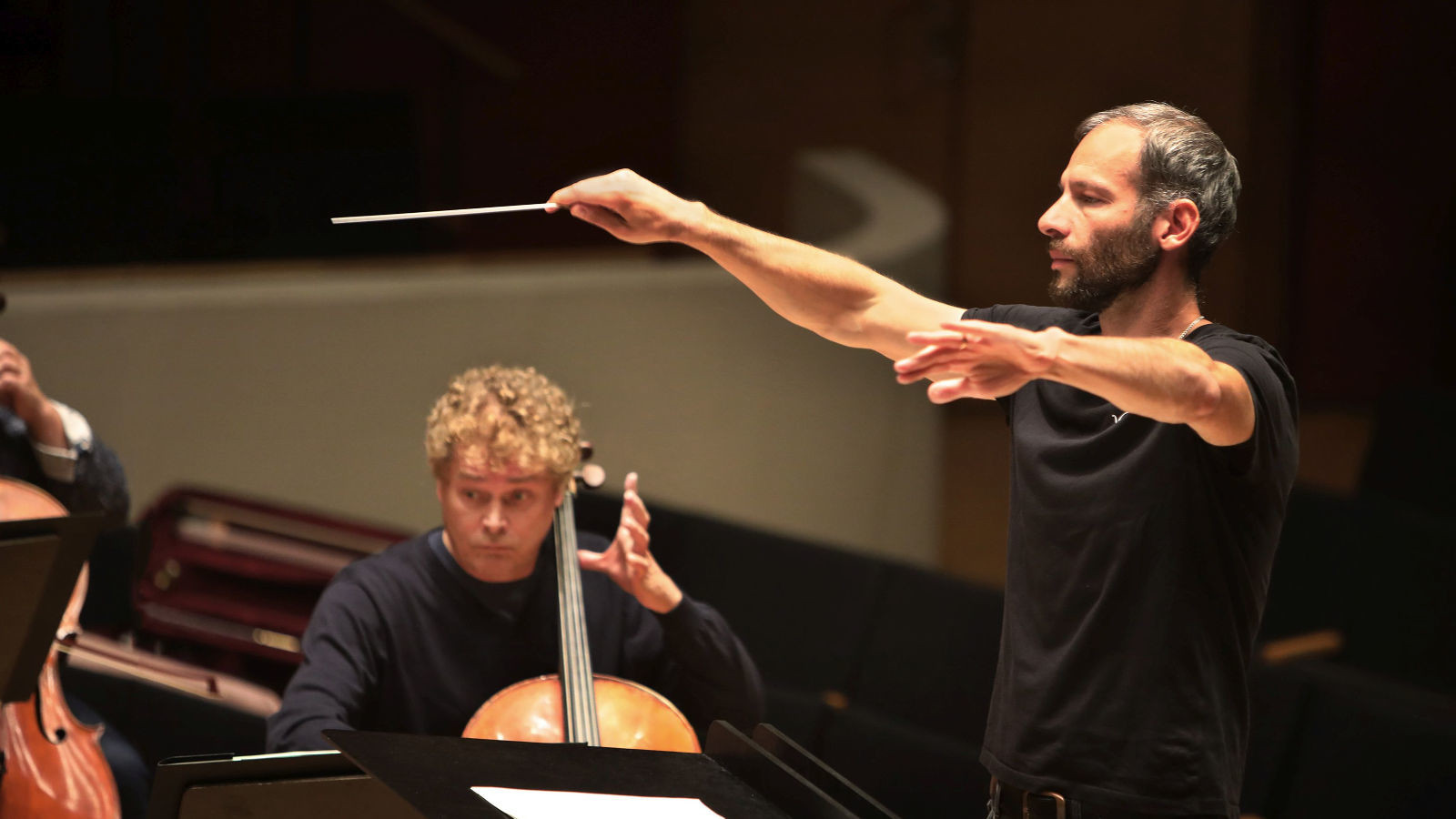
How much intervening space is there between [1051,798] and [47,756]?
1616 millimetres

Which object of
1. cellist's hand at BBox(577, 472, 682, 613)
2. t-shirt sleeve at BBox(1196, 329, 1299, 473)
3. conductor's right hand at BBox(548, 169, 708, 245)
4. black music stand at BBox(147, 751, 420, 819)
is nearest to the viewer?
t-shirt sleeve at BBox(1196, 329, 1299, 473)

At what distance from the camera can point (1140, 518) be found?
1.68 meters

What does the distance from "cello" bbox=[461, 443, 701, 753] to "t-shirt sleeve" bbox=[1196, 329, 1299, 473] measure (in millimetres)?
991

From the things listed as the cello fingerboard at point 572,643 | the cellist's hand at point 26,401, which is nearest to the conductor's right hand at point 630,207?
the cello fingerboard at point 572,643

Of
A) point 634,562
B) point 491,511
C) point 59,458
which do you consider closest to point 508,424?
point 491,511

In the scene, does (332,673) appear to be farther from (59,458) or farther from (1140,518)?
(1140,518)

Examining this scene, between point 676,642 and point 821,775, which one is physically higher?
point 821,775

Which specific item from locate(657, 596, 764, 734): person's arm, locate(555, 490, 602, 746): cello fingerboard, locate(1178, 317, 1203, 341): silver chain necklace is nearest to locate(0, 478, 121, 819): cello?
locate(555, 490, 602, 746): cello fingerboard

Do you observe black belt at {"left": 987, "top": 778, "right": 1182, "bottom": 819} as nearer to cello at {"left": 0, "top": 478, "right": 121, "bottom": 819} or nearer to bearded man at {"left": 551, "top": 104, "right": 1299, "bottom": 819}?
bearded man at {"left": 551, "top": 104, "right": 1299, "bottom": 819}

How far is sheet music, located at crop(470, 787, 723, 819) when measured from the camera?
1.39 m

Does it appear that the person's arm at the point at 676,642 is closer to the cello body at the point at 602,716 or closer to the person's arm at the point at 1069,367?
the cello body at the point at 602,716

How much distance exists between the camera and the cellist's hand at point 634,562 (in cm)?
246

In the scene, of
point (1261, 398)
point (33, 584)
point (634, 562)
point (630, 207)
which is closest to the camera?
point (1261, 398)

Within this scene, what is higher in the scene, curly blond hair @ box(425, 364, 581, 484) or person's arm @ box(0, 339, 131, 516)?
curly blond hair @ box(425, 364, 581, 484)
